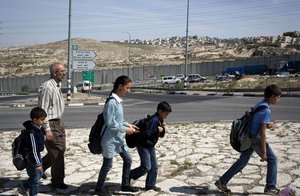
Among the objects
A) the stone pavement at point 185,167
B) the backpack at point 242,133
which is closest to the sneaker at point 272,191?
the stone pavement at point 185,167

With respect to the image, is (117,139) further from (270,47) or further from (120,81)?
(270,47)

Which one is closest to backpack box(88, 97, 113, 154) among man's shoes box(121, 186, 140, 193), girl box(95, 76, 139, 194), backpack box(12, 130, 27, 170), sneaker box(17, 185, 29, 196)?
girl box(95, 76, 139, 194)

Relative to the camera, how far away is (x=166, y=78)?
58094 mm

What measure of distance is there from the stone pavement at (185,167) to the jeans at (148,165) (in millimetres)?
204

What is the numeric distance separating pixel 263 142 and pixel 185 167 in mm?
2165

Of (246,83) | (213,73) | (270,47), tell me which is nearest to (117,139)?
(246,83)

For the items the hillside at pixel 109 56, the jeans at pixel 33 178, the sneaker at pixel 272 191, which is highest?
the hillside at pixel 109 56

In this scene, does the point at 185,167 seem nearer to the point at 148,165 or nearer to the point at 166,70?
the point at 148,165

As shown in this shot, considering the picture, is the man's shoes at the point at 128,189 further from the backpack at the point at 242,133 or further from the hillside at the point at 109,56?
the hillside at the point at 109,56

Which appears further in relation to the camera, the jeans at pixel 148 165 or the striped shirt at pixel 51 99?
the jeans at pixel 148 165

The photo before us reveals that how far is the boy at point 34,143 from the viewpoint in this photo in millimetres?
4828

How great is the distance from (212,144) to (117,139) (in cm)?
442

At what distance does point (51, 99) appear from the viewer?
17.7ft

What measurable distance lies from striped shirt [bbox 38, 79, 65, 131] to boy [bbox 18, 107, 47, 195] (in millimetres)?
400
